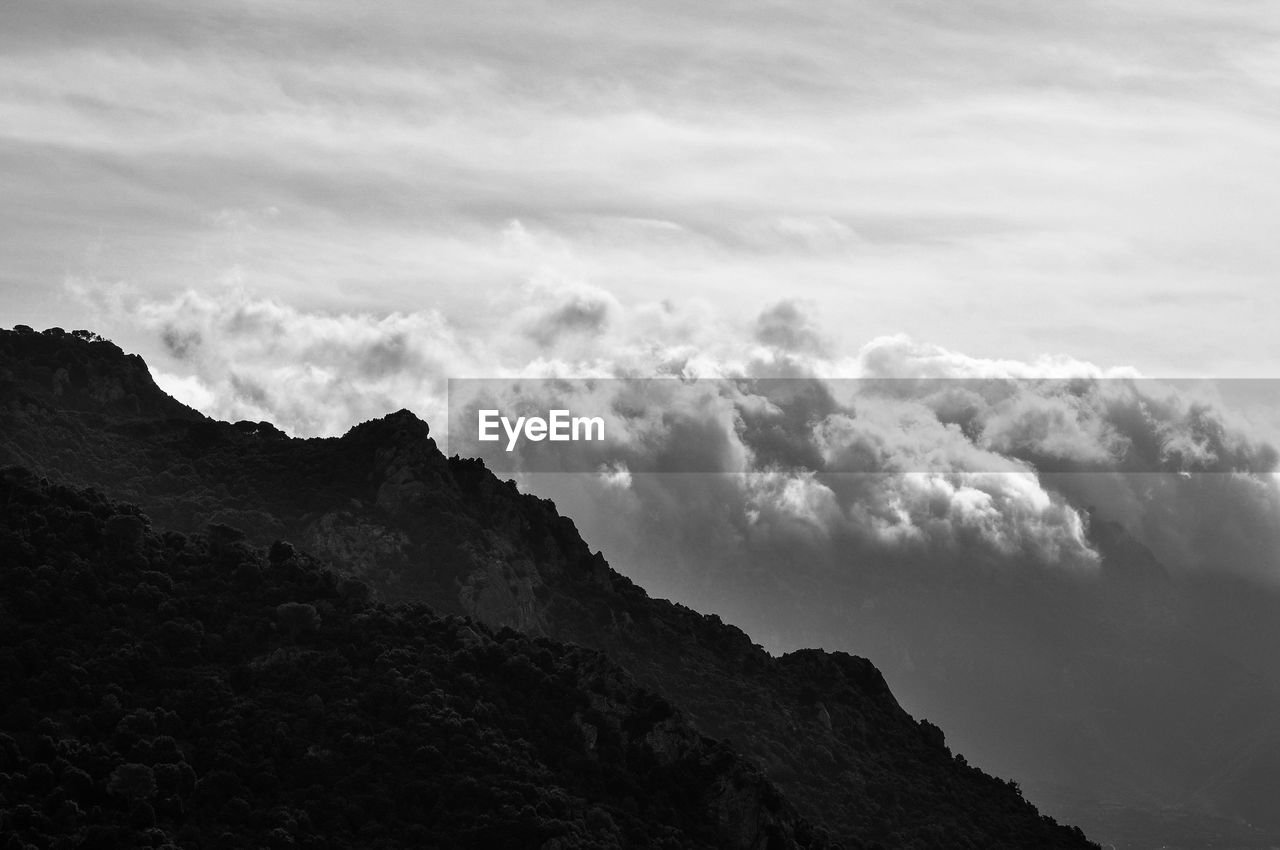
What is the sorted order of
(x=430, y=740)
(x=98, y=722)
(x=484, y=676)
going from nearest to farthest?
(x=98, y=722) < (x=430, y=740) < (x=484, y=676)

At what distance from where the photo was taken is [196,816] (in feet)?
492

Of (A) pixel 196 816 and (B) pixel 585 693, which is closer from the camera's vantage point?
(A) pixel 196 816

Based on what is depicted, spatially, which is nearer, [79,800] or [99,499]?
[79,800]

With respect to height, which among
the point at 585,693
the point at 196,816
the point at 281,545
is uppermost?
the point at 281,545

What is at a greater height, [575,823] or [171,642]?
[171,642]

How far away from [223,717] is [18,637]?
18.3 m

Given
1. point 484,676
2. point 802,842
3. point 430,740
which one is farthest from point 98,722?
point 802,842

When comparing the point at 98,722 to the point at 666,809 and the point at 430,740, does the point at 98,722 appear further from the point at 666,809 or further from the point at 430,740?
the point at 666,809

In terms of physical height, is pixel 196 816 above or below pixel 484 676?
below

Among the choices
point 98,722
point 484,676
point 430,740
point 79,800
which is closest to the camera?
point 79,800

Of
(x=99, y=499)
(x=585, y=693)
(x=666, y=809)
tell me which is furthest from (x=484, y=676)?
(x=99, y=499)

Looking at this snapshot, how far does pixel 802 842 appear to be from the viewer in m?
182

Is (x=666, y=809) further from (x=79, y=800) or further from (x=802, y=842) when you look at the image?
(x=79, y=800)

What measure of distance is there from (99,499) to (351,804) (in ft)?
165
